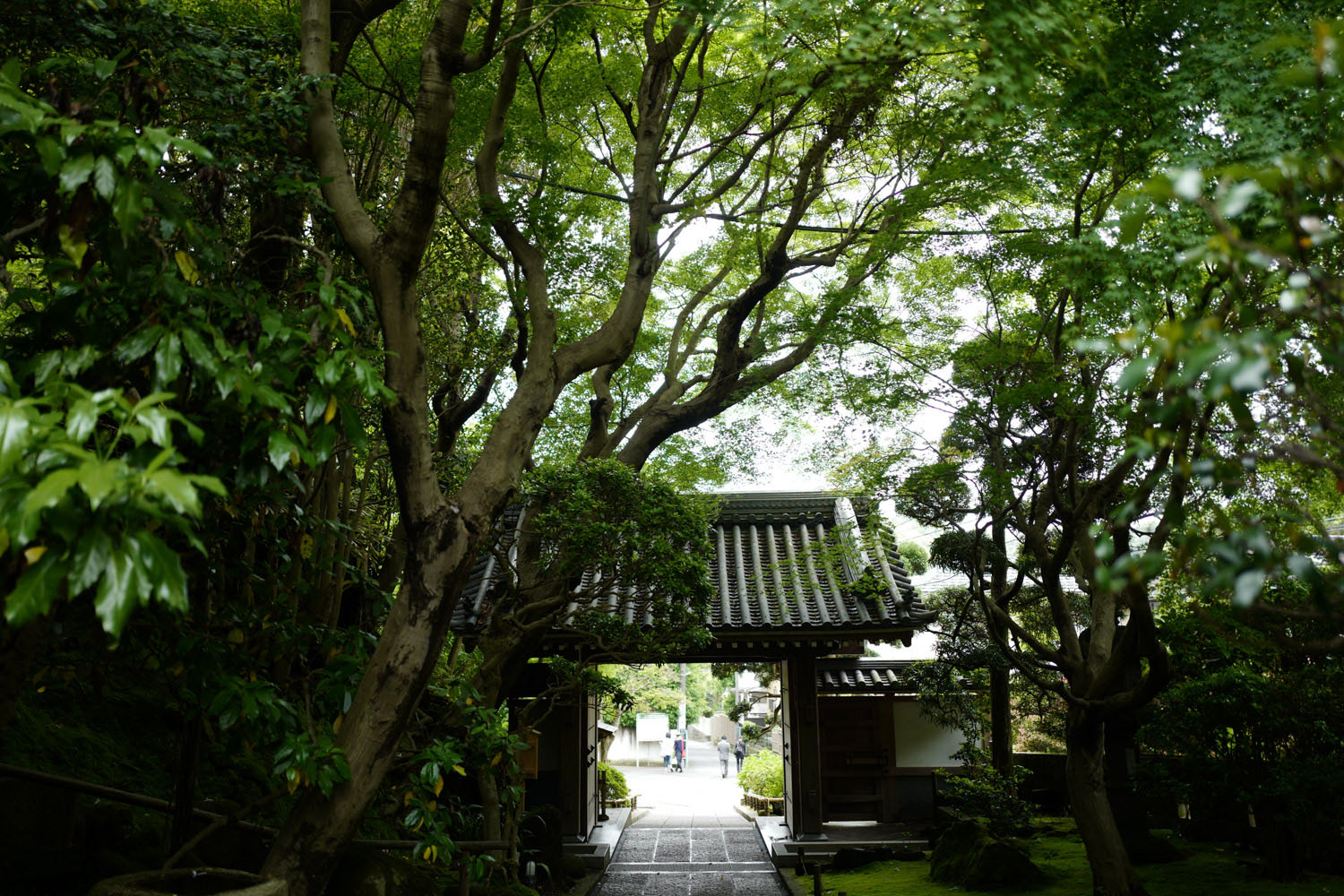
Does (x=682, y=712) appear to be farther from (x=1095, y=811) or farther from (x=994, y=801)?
(x=1095, y=811)

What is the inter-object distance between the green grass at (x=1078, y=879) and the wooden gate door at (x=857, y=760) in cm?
316

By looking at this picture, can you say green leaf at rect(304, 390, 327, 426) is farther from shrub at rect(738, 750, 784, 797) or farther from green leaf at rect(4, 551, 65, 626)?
shrub at rect(738, 750, 784, 797)

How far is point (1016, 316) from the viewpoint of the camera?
9109mm

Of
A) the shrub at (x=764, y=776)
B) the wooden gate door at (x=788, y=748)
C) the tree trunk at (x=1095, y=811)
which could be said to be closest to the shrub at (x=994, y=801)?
the wooden gate door at (x=788, y=748)

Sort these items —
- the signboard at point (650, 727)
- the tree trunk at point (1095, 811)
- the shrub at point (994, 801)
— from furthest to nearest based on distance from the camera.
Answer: the signboard at point (650, 727), the shrub at point (994, 801), the tree trunk at point (1095, 811)

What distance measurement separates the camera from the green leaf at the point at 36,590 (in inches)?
76.6

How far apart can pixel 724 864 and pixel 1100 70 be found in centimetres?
1088

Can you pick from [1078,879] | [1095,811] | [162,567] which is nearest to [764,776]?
[1078,879]

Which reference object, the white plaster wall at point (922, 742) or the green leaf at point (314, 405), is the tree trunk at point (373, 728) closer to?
the green leaf at point (314, 405)

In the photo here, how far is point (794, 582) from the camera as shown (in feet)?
42.7

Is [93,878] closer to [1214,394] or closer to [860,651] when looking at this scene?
[1214,394]

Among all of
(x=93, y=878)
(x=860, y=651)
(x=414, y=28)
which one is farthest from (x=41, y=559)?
(x=860, y=651)

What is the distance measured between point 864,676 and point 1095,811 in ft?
25.5

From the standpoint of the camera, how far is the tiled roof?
50.6ft
